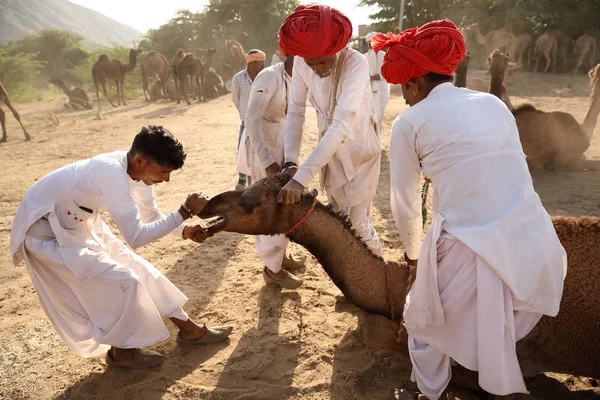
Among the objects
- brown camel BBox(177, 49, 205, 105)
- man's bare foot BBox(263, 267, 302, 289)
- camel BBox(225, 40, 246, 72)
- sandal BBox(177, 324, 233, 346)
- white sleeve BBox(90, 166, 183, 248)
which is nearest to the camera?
white sleeve BBox(90, 166, 183, 248)

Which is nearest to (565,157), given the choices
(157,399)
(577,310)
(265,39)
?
(577,310)

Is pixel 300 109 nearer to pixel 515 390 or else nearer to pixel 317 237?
pixel 317 237

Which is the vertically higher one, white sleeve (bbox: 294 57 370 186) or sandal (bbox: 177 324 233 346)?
white sleeve (bbox: 294 57 370 186)

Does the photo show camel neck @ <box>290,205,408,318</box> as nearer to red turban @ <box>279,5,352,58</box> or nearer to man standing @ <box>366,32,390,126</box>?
red turban @ <box>279,5,352,58</box>

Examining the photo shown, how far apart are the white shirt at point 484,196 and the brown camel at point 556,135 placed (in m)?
5.82

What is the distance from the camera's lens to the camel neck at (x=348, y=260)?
8.82ft

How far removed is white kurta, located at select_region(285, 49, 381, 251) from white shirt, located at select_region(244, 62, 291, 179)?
1.15ft

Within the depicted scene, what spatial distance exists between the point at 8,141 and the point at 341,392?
41.9 ft

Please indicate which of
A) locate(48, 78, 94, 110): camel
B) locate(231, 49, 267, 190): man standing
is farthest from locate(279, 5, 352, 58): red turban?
locate(48, 78, 94, 110): camel

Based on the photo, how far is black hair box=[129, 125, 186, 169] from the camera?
246 centimetres

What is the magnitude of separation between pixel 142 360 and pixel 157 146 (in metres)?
1.62

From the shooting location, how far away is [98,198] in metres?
2.57

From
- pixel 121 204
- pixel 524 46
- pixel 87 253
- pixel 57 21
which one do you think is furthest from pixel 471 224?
pixel 57 21

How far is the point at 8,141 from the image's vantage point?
37.8ft
